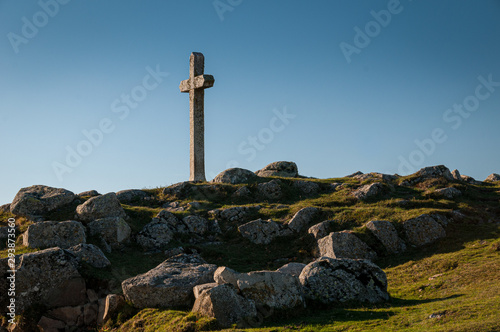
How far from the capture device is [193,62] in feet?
126

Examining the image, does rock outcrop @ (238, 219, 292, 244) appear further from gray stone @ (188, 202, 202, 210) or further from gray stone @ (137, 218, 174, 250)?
gray stone @ (188, 202, 202, 210)

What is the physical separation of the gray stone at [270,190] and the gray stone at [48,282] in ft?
60.8

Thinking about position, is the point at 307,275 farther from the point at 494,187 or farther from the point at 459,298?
the point at 494,187

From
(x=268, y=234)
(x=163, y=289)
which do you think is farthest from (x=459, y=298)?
(x=268, y=234)

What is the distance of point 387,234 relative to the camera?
24719 millimetres

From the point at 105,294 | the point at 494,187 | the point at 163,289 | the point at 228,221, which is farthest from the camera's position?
the point at 494,187

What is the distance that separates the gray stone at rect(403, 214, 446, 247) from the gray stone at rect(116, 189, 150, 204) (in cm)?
2103

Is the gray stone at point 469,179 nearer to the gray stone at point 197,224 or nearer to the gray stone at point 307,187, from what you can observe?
the gray stone at point 307,187

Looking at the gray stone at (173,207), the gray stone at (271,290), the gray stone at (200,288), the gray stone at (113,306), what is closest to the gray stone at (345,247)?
the gray stone at (271,290)

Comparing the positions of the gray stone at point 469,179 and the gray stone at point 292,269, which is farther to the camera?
the gray stone at point 469,179

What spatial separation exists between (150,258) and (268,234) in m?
7.57

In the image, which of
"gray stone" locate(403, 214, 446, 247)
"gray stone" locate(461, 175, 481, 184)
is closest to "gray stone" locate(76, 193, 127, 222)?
"gray stone" locate(403, 214, 446, 247)

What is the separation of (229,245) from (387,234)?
9692 millimetres

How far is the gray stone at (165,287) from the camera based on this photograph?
15516 mm
